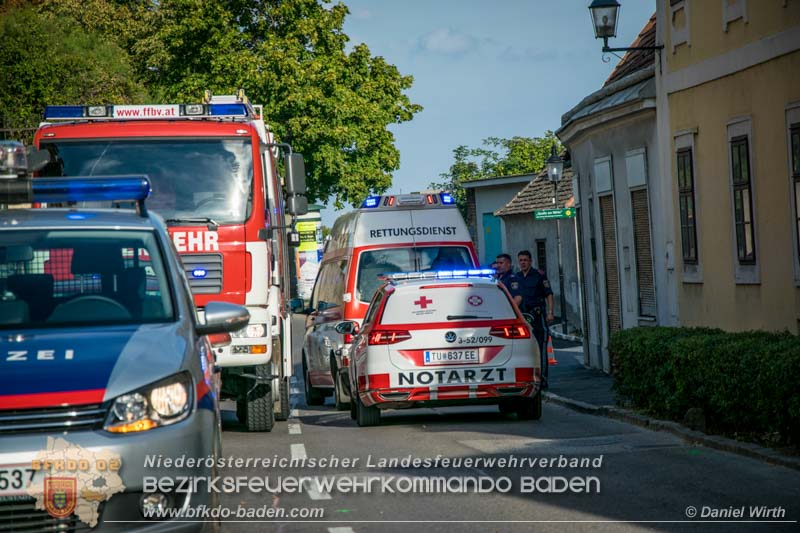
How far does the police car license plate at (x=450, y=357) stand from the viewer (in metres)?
15.0

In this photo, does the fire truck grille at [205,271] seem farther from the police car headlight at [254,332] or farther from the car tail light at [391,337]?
the car tail light at [391,337]

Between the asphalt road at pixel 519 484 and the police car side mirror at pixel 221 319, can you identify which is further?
the asphalt road at pixel 519 484

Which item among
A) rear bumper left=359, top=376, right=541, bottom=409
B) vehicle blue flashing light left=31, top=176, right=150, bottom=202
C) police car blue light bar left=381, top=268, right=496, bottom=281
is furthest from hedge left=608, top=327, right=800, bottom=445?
vehicle blue flashing light left=31, top=176, right=150, bottom=202

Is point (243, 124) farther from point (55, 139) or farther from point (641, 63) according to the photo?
point (641, 63)

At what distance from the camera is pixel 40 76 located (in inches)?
1809

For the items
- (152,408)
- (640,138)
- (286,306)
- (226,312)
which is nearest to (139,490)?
(152,408)

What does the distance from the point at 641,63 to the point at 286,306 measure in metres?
10.2

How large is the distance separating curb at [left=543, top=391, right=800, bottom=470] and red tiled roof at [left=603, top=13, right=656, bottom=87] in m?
8.37

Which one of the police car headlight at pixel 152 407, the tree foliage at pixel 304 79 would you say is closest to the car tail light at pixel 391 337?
the police car headlight at pixel 152 407

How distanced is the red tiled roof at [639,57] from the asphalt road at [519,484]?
1082 cm

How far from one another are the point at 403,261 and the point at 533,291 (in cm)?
224

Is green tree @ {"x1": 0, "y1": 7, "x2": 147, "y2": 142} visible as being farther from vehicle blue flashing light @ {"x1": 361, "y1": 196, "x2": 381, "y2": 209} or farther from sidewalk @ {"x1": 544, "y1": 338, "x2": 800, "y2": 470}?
vehicle blue flashing light @ {"x1": 361, "y1": 196, "x2": 381, "y2": 209}

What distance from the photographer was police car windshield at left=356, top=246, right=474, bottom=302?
1925cm

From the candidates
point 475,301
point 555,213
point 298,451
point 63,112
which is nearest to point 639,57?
point 555,213
